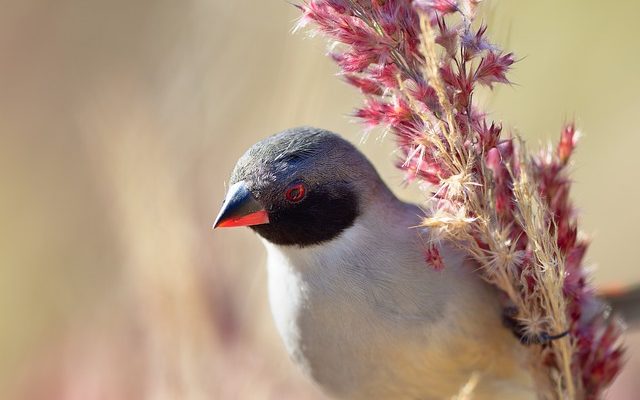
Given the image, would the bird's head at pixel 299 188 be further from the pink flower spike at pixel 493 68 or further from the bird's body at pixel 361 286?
the pink flower spike at pixel 493 68

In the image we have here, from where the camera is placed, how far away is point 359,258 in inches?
99.4

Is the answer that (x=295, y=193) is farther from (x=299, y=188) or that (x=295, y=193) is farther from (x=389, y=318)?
(x=389, y=318)

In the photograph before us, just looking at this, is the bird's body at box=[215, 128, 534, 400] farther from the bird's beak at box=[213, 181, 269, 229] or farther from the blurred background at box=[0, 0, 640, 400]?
the blurred background at box=[0, 0, 640, 400]

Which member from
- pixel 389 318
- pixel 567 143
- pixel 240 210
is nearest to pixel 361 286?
pixel 389 318

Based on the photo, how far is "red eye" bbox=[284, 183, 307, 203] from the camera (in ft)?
7.99

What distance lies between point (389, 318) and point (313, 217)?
35cm

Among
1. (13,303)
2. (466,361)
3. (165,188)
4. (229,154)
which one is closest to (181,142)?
(229,154)

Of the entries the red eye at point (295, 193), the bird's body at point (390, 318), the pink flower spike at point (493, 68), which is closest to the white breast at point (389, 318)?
the bird's body at point (390, 318)

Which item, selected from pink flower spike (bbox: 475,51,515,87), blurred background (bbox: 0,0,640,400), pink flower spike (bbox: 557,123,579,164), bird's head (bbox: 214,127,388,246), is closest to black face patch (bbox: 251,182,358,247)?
bird's head (bbox: 214,127,388,246)

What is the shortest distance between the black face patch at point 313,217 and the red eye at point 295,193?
12mm

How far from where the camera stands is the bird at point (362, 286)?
2447 millimetres

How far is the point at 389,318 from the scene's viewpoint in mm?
2449

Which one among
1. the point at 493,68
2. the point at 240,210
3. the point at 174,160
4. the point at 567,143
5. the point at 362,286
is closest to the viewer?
the point at 493,68

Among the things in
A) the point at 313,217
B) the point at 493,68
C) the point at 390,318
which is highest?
the point at 493,68
